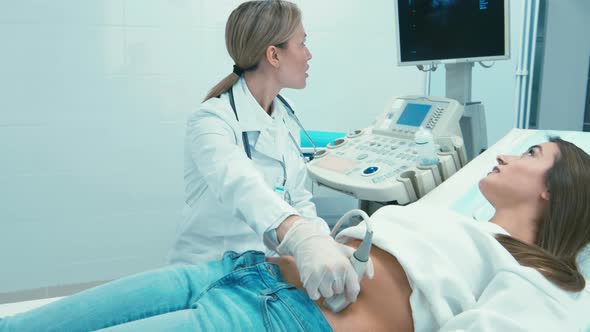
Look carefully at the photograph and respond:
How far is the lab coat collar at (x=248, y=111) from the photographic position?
1.70 m

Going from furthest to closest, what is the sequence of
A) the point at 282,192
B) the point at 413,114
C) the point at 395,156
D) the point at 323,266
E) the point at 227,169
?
the point at 413,114 → the point at 395,156 → the point at 282,192 → the point at 227,169 → the point at 323,266

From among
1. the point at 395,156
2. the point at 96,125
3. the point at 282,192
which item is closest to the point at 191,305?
the point at 282,192

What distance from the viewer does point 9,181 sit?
8.50 ft

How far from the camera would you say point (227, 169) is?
1.43 m

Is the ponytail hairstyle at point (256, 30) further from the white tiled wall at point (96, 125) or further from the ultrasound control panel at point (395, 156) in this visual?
the white tiled wall at point (96, 125)

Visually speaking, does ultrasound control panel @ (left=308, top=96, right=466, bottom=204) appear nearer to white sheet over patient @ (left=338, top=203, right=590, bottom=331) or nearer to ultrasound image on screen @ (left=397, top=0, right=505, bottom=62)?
ultrasound image on screen @ (left=397, top=0, right=505, bottom=62)

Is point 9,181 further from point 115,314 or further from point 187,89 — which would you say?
point 115,314

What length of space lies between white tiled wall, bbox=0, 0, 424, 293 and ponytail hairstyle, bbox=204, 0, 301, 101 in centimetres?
104

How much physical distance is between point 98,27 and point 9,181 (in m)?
0.91

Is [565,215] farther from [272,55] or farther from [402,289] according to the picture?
[272,55]

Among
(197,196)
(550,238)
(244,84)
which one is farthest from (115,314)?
(550,238)

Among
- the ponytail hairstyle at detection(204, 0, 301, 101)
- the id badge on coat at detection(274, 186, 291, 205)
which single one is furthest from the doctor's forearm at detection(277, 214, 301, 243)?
the ponytail hairstyle at detection(204, 0, 301, 101)

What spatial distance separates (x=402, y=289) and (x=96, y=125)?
205 cm

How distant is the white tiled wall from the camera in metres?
2.55
